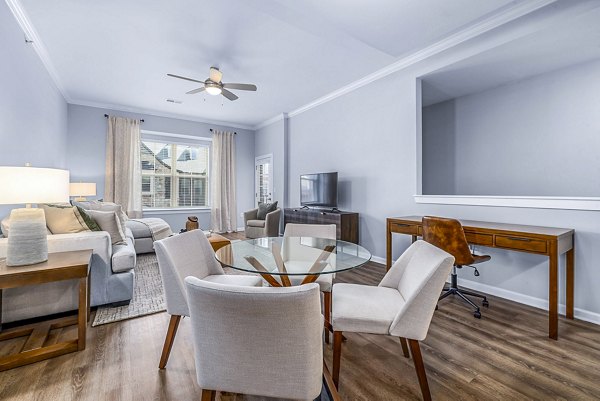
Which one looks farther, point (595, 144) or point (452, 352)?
point (595, 144)

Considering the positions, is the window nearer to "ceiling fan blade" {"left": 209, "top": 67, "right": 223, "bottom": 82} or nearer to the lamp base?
"ceiling fan blade" {"left": 209, "top": 67, "right": 223, "bottom": 82}

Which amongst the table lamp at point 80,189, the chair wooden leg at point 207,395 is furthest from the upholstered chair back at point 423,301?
the table lamp at point 80,189

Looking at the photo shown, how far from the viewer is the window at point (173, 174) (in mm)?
6324

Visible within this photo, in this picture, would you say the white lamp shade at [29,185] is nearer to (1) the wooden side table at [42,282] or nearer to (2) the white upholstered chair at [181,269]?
(1) the wooden side table at [42,282]

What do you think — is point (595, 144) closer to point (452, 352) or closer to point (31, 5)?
point (452, 352)

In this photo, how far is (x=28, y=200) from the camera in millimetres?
1677

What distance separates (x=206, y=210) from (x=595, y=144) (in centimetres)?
677

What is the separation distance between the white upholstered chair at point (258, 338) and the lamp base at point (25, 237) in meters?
1.63

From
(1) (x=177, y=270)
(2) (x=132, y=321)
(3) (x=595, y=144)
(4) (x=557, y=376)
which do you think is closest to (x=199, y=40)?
(1) (x=177, y=270)

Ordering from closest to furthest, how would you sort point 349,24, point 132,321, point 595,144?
point 132,321 → point 349,24 → point 595,144

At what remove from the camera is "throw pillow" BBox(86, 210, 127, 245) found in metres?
2.82

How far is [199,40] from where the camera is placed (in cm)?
317

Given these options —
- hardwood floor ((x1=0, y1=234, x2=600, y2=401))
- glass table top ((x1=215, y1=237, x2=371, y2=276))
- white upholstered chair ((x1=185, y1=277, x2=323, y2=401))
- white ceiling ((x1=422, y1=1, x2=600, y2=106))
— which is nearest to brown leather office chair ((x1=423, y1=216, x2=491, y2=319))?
hardwood floor ((x1=0, y1=234, x2=600, y2=401))

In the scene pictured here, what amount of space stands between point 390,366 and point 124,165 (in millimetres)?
6022
